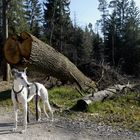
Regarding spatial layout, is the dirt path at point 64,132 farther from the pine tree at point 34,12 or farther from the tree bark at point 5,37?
the pine tree at point 34,12

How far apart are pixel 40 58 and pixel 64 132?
6.05 metres

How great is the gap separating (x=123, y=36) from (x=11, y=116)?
4641 cm

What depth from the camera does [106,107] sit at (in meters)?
14.0

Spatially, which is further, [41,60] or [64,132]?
[41,60]

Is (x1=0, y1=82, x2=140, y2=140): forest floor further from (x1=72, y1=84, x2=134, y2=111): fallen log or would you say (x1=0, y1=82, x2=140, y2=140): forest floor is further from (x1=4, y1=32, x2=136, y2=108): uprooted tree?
(x1=4, y1=32, x2=136, y2=108): uprooted tree

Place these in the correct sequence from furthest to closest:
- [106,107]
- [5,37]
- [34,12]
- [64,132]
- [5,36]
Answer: [34,12] → [5,36] → [5,37] → [106,107] → [64,132]

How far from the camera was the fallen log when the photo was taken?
531 inches

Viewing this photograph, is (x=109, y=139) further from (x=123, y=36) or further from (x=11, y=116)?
(x=123, y=36)

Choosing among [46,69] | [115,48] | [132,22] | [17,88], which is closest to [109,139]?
[17,88]

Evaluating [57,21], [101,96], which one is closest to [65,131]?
[101,96]

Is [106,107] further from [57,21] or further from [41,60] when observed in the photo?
[57,21]

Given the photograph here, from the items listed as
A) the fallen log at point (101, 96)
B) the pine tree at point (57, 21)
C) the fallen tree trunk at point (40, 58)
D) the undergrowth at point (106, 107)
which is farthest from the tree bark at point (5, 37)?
Result: the pine tree at point (57, 21)

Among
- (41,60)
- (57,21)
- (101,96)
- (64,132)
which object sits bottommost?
(64,132)

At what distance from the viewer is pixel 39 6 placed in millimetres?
68188
